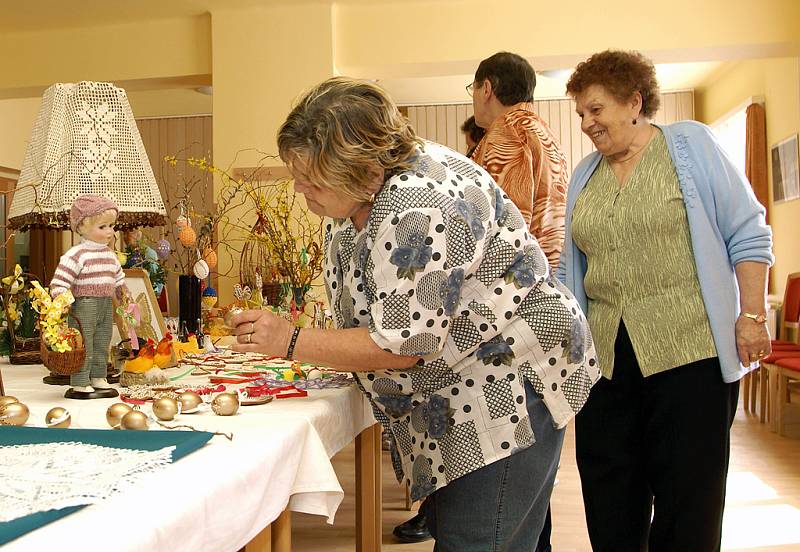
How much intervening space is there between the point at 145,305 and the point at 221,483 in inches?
49.0

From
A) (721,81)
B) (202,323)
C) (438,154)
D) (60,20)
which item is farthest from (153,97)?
(438,154)

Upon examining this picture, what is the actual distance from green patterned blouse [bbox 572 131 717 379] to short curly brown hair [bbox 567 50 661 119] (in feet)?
0.35

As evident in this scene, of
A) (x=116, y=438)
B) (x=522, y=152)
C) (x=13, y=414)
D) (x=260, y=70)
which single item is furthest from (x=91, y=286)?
(x=260, y=70)

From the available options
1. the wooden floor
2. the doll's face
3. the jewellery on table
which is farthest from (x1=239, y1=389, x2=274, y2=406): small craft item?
the wooden floor

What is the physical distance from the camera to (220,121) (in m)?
5.40

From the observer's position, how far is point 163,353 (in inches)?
70.4

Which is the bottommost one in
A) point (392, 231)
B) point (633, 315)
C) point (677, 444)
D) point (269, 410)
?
point (677, 444)

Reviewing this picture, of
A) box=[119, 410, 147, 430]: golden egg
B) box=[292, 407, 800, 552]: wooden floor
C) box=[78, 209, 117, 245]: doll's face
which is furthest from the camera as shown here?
box=[292, 407, 800, 552]: wooden floor

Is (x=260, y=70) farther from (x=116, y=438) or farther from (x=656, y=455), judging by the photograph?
(x=116, y=438)

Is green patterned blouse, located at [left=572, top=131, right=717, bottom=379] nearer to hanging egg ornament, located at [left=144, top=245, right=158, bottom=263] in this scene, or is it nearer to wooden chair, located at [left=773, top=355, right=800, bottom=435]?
hanging egg ornament, located at [left=144, top=245, right=158, bottom=263]

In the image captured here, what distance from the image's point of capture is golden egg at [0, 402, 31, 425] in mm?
1095

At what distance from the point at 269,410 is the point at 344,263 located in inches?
10.8

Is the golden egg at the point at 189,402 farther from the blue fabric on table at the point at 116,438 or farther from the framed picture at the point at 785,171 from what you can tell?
the framed picture at the point at 785,171

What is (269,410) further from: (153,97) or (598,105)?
(153,97)
